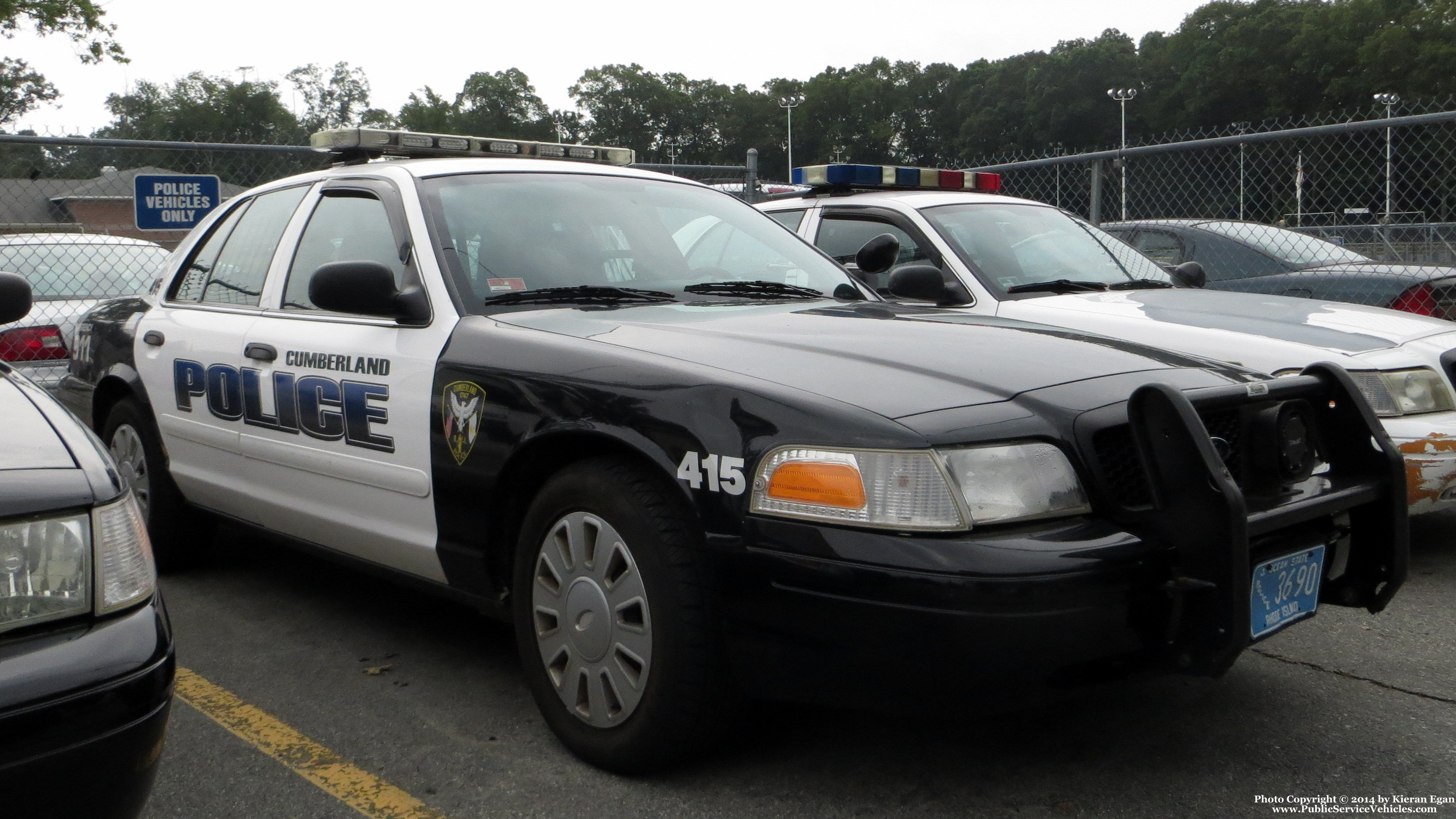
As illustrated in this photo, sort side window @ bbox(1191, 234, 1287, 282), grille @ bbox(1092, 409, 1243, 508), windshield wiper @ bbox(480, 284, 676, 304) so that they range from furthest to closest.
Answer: side window @ bbox(1191, 234, 1287, 282), windshield wiper @ bbox(480, 284, 676, 304), grille @ bbox(1092, 409, 1243, 508)

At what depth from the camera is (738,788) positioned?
285cm

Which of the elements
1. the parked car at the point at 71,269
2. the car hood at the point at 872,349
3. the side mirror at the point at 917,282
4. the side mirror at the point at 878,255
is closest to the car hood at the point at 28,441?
the car hood at the point at 872,349

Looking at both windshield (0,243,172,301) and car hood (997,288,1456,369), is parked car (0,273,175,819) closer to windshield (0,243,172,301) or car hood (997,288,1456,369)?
car hood (997,288,1456,369)

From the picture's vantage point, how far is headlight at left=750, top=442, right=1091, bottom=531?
246 centimetres

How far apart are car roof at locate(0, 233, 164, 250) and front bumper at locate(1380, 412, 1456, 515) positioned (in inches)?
305

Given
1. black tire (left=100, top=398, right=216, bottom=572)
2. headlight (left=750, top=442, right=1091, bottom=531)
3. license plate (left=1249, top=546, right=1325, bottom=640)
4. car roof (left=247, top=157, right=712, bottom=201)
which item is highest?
car roof (left=247, top=157, right=712, bottom=201)

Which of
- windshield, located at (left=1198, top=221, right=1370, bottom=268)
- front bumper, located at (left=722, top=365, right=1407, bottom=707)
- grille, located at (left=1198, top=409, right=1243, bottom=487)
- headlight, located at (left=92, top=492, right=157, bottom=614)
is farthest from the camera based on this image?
windshield, located at (left=1198, top=221, right=1370, bottom=268)

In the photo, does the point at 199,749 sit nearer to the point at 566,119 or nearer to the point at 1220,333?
the point at 1220,333

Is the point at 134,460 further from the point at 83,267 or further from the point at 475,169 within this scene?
the point at 83,267

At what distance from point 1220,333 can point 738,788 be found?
2.94 m

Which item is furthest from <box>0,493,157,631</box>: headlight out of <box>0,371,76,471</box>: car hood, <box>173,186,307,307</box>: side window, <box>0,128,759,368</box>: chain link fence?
<box>0,128,759,368</box>: chain link fence

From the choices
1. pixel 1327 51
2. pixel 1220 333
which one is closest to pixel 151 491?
pixel 1220 333

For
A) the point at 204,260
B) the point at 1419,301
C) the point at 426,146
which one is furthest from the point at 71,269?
the point at 1419,301

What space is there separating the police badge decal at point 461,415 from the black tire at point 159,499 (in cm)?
190
